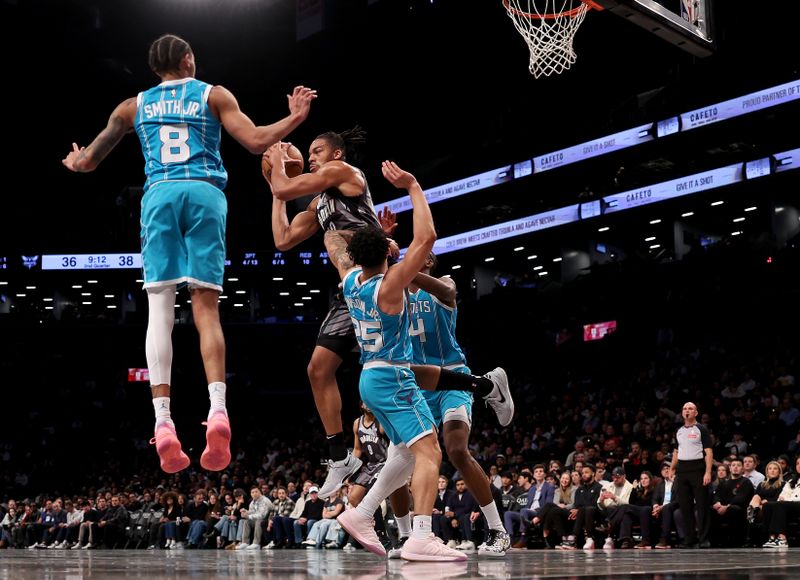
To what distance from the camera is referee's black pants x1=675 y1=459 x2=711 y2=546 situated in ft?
40.7

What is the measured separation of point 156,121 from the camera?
537 centimetres

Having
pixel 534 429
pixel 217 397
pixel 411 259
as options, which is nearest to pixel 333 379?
pixel 411 259

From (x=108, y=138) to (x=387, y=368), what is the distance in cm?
218

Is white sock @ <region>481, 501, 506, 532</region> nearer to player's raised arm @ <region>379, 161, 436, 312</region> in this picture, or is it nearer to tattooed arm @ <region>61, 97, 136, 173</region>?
player's raised arm @ <region>379, 161, 436, 312</region>

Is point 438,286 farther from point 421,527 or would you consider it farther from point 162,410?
point 162,410

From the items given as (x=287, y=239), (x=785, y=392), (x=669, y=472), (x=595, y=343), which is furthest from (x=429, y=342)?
(x=595, y=343)

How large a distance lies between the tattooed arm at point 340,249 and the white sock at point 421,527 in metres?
1.68

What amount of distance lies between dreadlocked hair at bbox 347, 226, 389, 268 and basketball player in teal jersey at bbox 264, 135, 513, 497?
0.60m

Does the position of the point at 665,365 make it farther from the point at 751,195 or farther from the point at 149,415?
the point at 149,415

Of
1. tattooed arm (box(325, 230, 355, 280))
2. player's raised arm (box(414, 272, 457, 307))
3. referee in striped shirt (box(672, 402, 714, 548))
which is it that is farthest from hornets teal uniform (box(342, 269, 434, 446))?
referee in striped shirt (box(672, 402, 714, 548))

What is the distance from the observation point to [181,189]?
5.24 metres

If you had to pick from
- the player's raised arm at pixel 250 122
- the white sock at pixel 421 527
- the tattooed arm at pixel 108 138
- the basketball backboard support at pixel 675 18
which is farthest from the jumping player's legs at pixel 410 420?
the basketball backboard support at pixel 675 18

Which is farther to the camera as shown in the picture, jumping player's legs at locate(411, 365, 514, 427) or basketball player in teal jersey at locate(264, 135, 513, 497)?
jumping player's legs at locate(411, 365, 514, 427)

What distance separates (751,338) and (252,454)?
15.2 m
